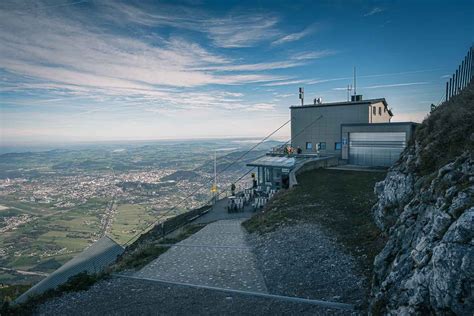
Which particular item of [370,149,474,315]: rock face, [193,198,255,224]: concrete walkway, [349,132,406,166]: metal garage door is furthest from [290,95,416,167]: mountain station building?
[370,149,474,315]: rock face

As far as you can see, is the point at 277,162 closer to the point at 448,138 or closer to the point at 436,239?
the point at 448,138

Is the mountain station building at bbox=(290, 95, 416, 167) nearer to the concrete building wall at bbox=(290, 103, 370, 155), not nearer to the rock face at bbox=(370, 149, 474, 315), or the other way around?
the concrete building wall at bbox=(290, 103, 370, 155)

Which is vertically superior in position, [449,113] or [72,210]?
[449,113]

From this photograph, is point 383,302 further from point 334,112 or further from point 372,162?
point 334,112

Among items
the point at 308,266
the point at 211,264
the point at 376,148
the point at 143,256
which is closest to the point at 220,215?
the point at 143,256

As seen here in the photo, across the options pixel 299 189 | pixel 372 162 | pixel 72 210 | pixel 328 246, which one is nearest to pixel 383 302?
pixel 328 246

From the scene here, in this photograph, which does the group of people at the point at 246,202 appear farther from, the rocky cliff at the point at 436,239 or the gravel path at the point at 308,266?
the rocky cliff at the point at 436,239
